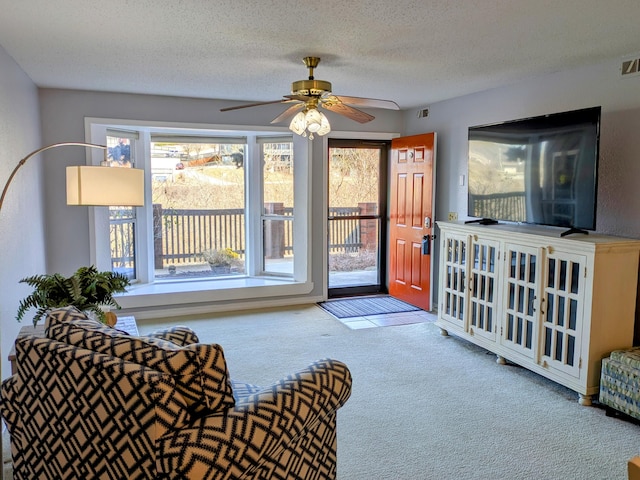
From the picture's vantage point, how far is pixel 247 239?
19.9 ft

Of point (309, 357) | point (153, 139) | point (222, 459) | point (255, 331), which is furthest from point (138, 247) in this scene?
point (222, 459)

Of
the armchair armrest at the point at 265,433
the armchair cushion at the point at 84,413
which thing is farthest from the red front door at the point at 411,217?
the armchair cushion at the point at 84,413

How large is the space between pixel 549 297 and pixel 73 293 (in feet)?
9.86

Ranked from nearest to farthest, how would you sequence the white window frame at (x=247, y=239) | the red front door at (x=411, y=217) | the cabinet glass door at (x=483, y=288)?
the cabinet glass door at (x=483, y=288) → the white window frame at (x=247, y=239) → the red front door at (x=411, y=217)

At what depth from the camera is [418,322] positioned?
5016 mm

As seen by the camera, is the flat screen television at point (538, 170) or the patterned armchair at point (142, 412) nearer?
the patterned armchair at point (142, 412)

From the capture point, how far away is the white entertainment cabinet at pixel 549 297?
10.2 ft

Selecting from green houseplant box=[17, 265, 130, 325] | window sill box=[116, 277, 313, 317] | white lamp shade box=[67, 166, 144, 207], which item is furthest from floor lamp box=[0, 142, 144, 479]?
window sill box=[116, 277, 313, 317]

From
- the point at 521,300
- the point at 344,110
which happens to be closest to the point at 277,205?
the point at 344,110

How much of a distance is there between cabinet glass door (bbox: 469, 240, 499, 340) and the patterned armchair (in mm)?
2412

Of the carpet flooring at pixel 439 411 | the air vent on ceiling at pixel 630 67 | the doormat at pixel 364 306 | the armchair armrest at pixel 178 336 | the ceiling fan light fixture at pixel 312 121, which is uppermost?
the air vent on ceiling at pixel 630 67

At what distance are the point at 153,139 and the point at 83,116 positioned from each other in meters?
0.91

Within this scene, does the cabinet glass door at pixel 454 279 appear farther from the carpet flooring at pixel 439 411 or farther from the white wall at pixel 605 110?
the white wall at pixel 605 110

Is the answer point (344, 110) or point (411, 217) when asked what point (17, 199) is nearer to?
point (344, 110)
